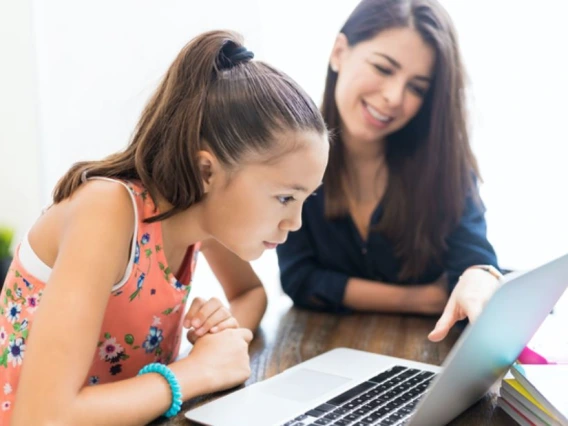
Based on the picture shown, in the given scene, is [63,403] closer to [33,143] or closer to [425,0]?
[425,0]

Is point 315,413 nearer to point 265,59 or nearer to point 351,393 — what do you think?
point 351,393

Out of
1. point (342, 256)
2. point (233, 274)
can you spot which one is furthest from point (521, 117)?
point (233, 274)

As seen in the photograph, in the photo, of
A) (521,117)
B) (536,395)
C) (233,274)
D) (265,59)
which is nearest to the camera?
(536,395)

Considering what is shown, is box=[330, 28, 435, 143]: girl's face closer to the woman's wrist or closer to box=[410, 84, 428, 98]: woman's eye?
box=[410, 84, 428, 98]: woman's eye

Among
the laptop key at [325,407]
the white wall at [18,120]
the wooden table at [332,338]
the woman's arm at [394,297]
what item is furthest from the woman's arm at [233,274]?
the white wall at [18,120]

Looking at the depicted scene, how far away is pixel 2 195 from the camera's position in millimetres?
2484

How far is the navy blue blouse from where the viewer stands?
128cm

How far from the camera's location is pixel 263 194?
0.93 meters

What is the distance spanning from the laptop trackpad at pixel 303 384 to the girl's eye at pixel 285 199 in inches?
8.9

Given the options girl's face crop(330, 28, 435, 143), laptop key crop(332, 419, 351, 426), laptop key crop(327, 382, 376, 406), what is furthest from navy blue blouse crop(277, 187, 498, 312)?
laptop key crop(332, 419, 351, 426)

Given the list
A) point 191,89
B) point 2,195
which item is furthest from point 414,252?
point 2,195

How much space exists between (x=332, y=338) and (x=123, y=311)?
1.12 ft

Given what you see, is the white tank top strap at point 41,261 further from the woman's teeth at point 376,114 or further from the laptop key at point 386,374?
the woman's teeth at point 376,114

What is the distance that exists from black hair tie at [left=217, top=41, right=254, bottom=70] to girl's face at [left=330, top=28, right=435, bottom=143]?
0.38m
